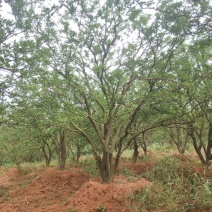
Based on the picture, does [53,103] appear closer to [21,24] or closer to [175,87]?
[21,24]

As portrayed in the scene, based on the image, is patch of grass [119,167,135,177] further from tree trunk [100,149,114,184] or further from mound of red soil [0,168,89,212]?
mound of red soil [0,168,89,212]

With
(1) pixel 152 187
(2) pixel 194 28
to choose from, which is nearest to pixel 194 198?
(1) pixel 152 187

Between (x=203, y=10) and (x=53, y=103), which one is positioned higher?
(x=203, y=10)

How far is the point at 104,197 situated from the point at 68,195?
1.99m

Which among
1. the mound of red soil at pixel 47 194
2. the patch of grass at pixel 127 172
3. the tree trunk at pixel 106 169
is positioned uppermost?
the tree trunk at pixel 106 169

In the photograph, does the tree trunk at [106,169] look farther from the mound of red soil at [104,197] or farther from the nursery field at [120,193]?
the mound of red soil at [104,197]

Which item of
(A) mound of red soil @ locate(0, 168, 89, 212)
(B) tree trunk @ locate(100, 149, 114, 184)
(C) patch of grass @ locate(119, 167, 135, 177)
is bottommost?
(A) mound of red soil @ locate(0, 168, 89, 212)

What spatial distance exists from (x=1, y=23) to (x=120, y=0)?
384 centimetres

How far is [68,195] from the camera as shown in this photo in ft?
27.9

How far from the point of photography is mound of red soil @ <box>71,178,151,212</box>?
665cm

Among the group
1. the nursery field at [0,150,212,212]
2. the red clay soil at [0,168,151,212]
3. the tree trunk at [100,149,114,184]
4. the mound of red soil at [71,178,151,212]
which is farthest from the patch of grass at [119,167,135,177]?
the mound of red soil at [71,178,151,212]

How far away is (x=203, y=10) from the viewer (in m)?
5.50

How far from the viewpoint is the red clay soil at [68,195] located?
22.6ft

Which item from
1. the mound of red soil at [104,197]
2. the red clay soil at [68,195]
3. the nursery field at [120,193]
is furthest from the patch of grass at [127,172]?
A: the mound of red soil at [104,197]
